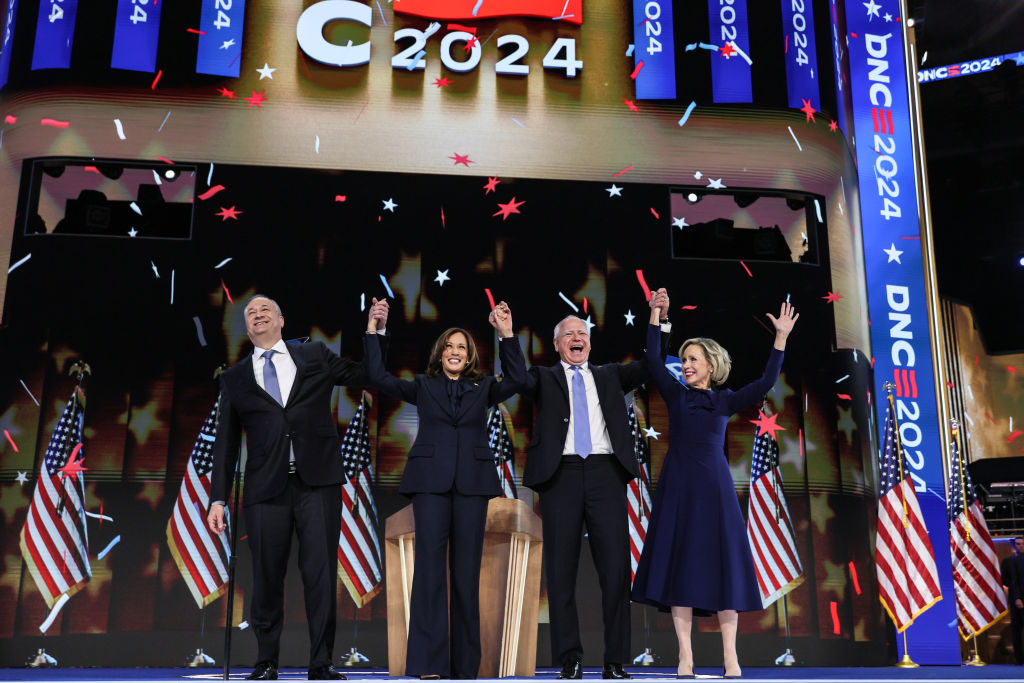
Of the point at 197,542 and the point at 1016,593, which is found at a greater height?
the point at 197,542

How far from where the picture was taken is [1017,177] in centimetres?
1004

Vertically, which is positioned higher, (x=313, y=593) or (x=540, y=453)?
(x=540, y=453)

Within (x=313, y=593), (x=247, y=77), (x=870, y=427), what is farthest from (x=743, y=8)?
(x=313, y=593)

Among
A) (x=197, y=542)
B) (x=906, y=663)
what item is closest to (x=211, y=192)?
(x=197, y=542)

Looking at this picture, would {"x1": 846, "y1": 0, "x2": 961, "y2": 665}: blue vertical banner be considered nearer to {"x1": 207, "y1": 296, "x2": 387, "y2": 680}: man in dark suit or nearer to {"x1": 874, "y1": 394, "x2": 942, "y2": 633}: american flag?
{"x1": 874, "y1": 394, "x2": 942, "y2": 633}: american flag

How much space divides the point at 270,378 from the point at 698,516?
176 cm

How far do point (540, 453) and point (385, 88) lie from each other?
3.27 metres

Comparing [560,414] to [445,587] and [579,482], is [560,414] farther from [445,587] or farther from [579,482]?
[445,587]

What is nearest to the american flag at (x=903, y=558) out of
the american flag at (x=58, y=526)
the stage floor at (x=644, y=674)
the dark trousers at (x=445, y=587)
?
the stage floor at (x=644, y=674)

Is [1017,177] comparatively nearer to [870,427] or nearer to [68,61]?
[870,427]

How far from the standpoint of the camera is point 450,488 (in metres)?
3.42

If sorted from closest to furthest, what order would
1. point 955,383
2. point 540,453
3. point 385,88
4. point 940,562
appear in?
point 540,453
point 940,562
point 385,88
point 955,383

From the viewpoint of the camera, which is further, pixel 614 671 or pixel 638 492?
pixel 638 492

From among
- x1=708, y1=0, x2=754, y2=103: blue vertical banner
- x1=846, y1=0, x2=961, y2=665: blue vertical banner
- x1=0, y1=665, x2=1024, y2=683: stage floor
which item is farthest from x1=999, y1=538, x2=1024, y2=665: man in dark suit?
x1=708, y1=0, x2=754, y2=103: blue vertical banner
